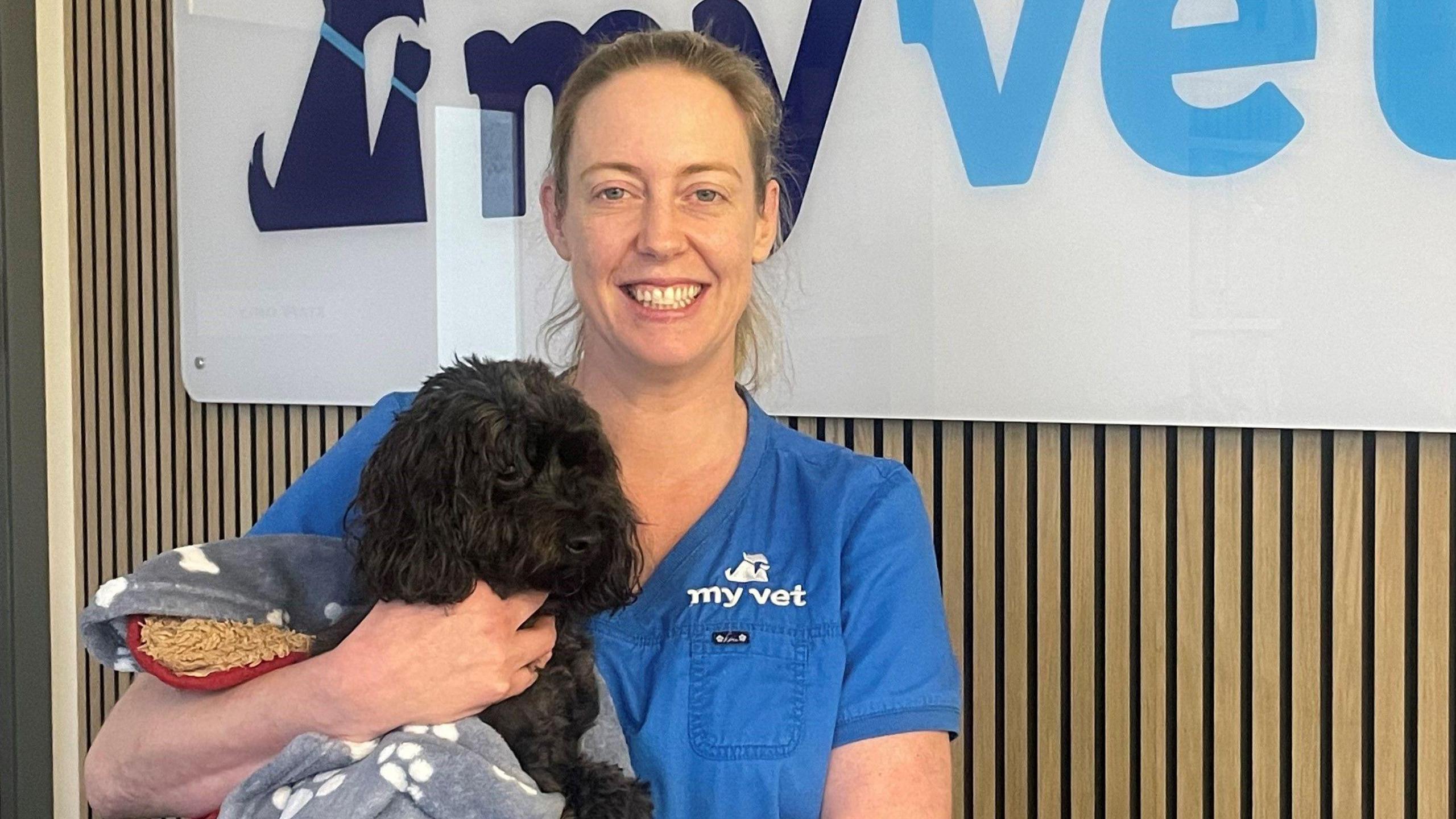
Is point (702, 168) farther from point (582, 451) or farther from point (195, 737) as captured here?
point (195, 737)

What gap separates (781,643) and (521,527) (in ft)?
1.05

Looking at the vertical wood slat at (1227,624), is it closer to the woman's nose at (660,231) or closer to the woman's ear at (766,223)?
the woman's ear at (766,223)

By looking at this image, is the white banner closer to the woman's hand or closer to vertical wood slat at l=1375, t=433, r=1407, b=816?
vertical wood slat at l=1375, t=433, r=1407, b=816

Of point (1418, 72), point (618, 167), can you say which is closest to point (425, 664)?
point (618, 167)

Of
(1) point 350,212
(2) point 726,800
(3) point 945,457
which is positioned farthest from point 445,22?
(2) point 726,800

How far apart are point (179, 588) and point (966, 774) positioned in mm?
1342

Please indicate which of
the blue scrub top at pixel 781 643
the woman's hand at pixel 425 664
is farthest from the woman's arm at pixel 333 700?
the blue scrub top at pixel 781 643

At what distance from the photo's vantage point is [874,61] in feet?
7.55

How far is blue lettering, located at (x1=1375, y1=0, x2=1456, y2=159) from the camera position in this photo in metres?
1.80

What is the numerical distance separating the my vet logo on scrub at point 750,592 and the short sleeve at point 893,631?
6 centimetres

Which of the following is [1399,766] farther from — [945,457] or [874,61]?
[874,61]

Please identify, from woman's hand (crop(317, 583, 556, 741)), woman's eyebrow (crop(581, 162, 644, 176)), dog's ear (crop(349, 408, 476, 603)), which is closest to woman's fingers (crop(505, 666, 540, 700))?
woman's hand (crop(317, 583, 556, 741))

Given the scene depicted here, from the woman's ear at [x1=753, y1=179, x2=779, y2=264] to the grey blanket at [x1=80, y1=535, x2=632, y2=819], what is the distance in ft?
1.92

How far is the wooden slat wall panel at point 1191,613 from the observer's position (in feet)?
6.26
